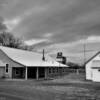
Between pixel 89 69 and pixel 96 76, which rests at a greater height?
pixel 89 69

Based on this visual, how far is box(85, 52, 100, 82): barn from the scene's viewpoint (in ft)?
77.5

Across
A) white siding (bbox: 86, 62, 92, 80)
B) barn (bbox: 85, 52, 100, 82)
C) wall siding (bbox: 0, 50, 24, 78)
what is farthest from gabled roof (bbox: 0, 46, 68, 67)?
barn (bbox: 85, 52, 100, 82)

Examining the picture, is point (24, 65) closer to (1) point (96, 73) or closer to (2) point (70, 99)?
(1) point (96, 73)

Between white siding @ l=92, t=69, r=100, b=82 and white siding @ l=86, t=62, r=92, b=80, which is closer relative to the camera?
white siding @ l=92, t=69, r=100, b=82

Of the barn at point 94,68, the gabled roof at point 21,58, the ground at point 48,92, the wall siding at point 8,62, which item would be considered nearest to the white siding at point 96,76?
the barn at point 94,68

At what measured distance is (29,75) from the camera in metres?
32.5

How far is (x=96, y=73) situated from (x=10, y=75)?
14776mm

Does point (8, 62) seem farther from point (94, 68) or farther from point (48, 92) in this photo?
point (48, 92)

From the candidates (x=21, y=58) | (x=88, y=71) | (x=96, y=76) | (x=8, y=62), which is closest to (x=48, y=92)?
(x=96, y=76)

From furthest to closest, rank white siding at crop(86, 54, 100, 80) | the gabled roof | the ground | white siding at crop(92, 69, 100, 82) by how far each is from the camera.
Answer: the gabled roof < white siding at crop(86, 54, 100, 80) < white siding at crop(92, 69, 100, 82) < the ground

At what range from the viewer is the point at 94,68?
24.0 metres

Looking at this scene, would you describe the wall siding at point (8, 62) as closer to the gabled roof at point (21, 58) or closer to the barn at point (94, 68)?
the gabled roof at point (21, 58)

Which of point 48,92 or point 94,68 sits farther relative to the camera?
point 94,68

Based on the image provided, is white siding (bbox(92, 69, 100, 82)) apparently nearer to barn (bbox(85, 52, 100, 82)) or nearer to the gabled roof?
barn (bbox(85, 52, 100, 82))
